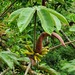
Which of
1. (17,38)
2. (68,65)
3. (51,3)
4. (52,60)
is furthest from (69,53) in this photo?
(68,65)

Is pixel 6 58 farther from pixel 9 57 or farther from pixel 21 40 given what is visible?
pixel 21 40

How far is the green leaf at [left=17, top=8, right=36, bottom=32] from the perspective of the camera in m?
1.35

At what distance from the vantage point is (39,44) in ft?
A: 5.00

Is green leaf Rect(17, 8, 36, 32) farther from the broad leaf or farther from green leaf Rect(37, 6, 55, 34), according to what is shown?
the broad leaf

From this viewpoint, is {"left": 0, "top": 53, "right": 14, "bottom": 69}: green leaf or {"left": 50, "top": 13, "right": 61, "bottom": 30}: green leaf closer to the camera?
{"left": 50, "top": 13, "right": 61, "bottom": 30}: green leaf

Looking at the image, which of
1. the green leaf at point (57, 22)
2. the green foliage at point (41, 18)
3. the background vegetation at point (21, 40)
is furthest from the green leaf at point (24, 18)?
the background vegetation at point (21, 40)

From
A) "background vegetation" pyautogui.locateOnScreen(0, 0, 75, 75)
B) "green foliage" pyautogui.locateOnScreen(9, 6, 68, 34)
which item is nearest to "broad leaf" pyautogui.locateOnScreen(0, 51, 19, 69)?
"background vegetation" pyautogui.locateOnScreen(0, 0, 75, 75)

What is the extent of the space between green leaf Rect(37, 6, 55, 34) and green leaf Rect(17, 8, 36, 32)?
0.04 meters

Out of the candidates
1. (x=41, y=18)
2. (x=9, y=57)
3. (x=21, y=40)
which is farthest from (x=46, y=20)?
(x=21, y=40)

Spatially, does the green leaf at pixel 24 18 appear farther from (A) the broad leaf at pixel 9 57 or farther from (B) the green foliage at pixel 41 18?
(A) the broad leaf at pixel 9 57

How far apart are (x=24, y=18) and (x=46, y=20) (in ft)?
0.37

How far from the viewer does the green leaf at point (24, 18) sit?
4.43ft

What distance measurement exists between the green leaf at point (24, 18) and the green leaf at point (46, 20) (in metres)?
0.04

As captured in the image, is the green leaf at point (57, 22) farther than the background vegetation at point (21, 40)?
No
